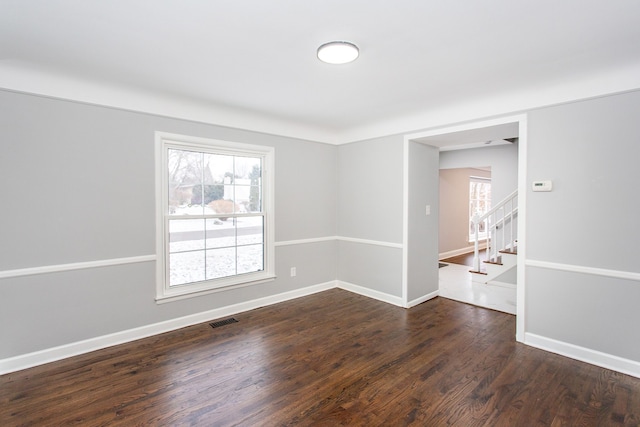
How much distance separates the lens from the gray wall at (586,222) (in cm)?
248

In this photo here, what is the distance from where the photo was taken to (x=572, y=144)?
273cm

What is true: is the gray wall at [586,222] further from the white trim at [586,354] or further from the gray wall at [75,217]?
the gray wall at [75,217]

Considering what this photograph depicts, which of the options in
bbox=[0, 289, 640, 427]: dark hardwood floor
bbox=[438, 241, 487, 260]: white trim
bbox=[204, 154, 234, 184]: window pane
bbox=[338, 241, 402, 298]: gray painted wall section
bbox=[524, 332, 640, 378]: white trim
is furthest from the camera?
bbox=[438, 241, 487, 260]: white trim

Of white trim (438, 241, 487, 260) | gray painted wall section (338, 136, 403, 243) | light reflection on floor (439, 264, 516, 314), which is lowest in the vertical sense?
light reflection on floor (439, 264, 516, 314)

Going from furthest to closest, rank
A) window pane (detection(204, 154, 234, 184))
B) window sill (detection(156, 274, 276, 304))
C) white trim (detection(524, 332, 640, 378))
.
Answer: window pane (detection(204, 154, 234, 184))
window sill (detection(156, 274, 276, 304))
white trim (detection(524, 332, 640, 378))

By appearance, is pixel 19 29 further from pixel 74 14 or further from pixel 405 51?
pixel 405 51

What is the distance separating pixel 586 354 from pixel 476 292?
2.04 meters

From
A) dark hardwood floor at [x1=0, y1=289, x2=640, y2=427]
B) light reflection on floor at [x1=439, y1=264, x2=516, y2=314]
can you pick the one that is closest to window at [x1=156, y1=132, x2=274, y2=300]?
dark hardwood floor at [x1=0, y1=289, x2=640, y2=427]

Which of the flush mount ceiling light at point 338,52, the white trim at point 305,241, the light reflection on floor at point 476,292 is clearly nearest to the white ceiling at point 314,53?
the flush mount ceiling light at point 338,52

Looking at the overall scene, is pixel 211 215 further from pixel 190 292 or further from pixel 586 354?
pixel 586 354

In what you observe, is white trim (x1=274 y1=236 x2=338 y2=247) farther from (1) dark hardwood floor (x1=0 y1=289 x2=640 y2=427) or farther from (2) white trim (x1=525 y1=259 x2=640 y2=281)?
(2) white trim (x1=525 y1=259 x2=640 y2=281)

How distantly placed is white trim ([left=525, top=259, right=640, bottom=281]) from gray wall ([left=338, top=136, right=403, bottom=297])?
1530 millimetres

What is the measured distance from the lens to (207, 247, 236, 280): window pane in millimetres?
3605

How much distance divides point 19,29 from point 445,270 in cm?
657
